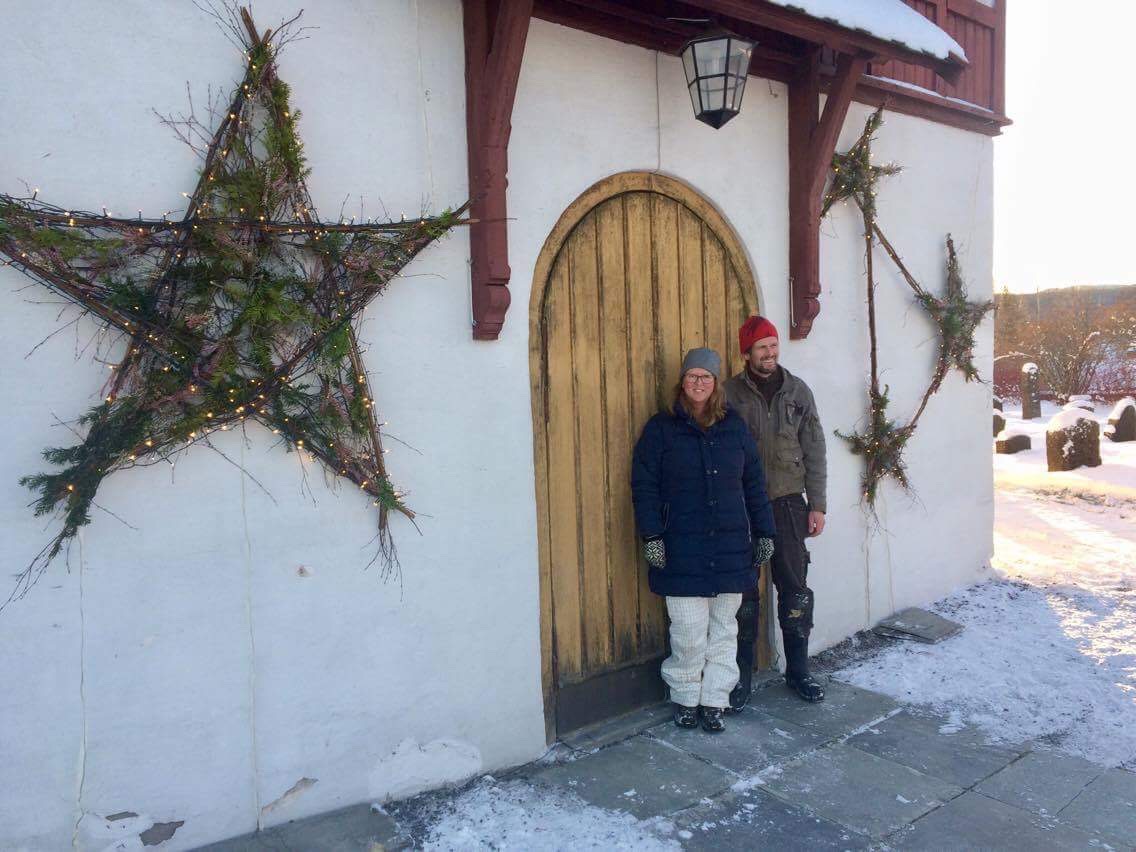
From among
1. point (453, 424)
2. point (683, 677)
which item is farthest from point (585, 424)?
point (683, 677)

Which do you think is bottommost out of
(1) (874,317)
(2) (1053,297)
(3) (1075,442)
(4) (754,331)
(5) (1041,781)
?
(5) (1041,781)

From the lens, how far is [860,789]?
11.5ft

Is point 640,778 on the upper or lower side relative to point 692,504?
lower

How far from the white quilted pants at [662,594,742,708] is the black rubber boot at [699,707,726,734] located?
23mm

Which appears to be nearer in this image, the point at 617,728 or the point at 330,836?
the point at 330,836

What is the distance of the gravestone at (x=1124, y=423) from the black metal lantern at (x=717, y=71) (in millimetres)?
12651

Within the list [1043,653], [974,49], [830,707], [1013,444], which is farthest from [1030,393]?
[830,707]

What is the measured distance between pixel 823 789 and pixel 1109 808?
1.06 metres

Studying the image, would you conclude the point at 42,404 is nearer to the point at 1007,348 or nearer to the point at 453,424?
the point at 453,424

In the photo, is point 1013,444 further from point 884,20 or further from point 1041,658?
point 884,20

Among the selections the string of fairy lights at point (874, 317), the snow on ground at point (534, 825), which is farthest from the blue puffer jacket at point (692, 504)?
the string of fairy lights at point (874, 317)

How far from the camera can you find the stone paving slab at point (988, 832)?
309cm

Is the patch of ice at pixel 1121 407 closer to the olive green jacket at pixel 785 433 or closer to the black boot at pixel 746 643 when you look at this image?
the olive green jacket at pixel 785 433

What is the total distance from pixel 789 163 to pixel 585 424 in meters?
2.10
